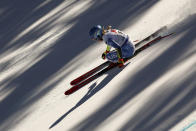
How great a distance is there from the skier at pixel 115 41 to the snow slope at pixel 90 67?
1.05 ft

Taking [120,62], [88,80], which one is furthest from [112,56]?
[88,80]

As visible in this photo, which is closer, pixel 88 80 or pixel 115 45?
pixel 115 45

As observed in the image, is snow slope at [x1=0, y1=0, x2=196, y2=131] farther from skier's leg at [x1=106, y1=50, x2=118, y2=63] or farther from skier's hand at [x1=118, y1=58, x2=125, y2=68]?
skier's leg at [x1=106, y1=50, x2=118, y2=63]

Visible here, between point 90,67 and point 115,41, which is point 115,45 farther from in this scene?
point 90,67

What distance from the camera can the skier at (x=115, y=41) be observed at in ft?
29.4

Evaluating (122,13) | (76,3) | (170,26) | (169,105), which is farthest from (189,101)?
(76,3)

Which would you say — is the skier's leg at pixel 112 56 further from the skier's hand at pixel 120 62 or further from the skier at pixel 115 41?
the skier's hand at pixel 120 62

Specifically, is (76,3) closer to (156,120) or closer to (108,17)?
(108,17)

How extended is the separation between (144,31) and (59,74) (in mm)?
2866

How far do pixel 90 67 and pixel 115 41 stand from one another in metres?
1.39

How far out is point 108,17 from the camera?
1224cm

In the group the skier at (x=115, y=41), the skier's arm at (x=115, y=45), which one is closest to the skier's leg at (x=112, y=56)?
the skier at (x=115, y=41)

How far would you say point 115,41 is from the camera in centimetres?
903

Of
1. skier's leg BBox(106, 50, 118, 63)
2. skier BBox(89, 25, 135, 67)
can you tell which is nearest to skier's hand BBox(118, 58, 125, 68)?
skier BBox(89, 25, 135, 67)
